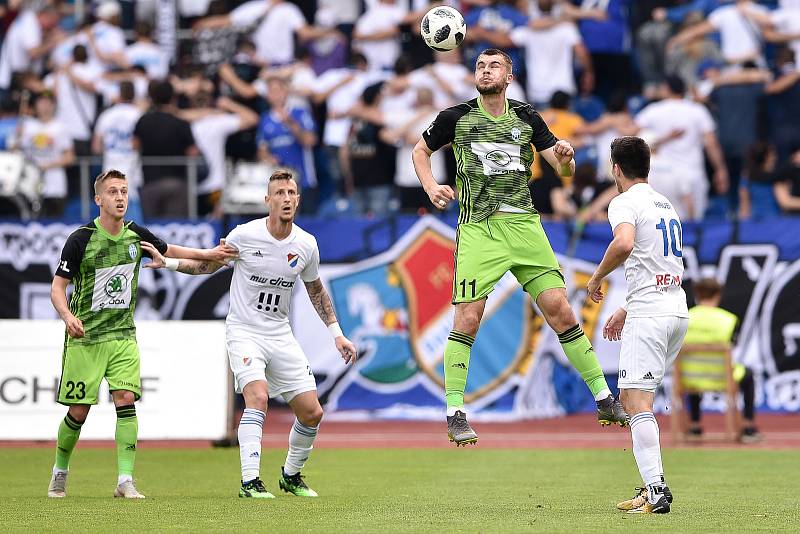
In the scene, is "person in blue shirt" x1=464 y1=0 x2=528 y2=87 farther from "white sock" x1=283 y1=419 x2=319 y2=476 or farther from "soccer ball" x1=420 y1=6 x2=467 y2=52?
"white sock" x1=283 y1=419 x2=319 y2=476

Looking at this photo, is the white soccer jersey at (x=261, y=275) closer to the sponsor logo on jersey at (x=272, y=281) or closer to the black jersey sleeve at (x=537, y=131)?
the sponsor logo on jersey at (x=272, y=281)

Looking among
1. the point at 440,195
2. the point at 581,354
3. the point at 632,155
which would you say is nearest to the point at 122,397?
the point at 440,195

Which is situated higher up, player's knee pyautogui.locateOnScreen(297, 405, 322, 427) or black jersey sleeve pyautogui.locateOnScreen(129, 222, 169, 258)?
black jersey sleeve pyautogui.locateOnScreen(129, 222, 169, 258)

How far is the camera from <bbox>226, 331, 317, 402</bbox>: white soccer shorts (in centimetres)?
1122

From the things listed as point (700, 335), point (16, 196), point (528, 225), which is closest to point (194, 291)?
point (16, 196)

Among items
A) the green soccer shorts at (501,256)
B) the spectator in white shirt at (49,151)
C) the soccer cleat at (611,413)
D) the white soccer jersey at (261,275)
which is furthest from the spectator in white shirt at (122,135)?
the soccer cleat at (611,413)

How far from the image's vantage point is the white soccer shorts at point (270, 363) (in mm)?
11219

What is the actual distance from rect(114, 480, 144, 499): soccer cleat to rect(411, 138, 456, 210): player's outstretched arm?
3355mm

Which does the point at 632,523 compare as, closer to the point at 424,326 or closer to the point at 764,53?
the point at 424,326

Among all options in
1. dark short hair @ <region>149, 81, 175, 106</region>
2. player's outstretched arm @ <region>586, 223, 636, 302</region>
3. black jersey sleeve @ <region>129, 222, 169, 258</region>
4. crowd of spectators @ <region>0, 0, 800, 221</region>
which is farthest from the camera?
crowd of spectators @ <region>0, 0, 800, 221</region>

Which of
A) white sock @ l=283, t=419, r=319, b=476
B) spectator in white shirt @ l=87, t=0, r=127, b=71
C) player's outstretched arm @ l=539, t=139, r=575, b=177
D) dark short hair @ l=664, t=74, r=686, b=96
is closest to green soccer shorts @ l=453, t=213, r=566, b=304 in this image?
player's outstretched arm @ l=539, t=139, r=575, b=177

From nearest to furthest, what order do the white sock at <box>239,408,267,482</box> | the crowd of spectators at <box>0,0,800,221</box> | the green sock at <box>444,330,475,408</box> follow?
1. the green sock at <box>444,330,475,408</box>
2. the white sock at <box>239,408,267,482</box>
3. the crowd of spectators at <box>0,0,800,221</box>

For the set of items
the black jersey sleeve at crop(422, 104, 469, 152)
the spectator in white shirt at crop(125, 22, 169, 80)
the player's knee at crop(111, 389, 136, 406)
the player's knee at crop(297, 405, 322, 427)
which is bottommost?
the player's knee at crop(297, 405, 322, 427)

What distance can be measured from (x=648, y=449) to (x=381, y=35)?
13434mm
